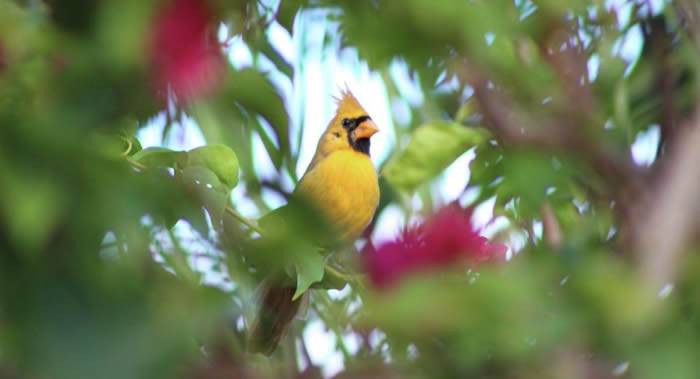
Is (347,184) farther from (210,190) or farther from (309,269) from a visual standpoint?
(210,190)

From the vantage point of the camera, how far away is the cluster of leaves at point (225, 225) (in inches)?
24.6

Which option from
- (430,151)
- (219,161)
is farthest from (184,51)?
(430,151)

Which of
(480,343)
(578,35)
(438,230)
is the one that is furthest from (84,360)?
(578,35)

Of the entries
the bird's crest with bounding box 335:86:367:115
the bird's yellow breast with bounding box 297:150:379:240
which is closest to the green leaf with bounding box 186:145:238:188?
the bird's yellow breast with bounding box 297:150:379:240

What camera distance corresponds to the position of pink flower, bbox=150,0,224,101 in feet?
2.33

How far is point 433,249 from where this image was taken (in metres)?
1.05

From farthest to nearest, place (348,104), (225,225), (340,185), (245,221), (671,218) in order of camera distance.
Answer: (348,104) → (340,185) → (245,221) → (225,225) → (671,218)

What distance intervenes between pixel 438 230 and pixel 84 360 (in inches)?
22.3

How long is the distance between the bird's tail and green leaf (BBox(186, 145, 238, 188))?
60 cm

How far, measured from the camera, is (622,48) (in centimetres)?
162

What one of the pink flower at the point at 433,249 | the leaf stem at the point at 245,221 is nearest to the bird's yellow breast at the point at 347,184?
the pink flower at the point at 433,249

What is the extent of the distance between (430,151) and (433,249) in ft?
1.26

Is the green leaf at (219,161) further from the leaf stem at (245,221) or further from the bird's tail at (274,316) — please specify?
the bird's tail at (274,316)

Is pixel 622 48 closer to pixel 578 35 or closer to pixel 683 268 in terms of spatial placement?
pixel 578 35
